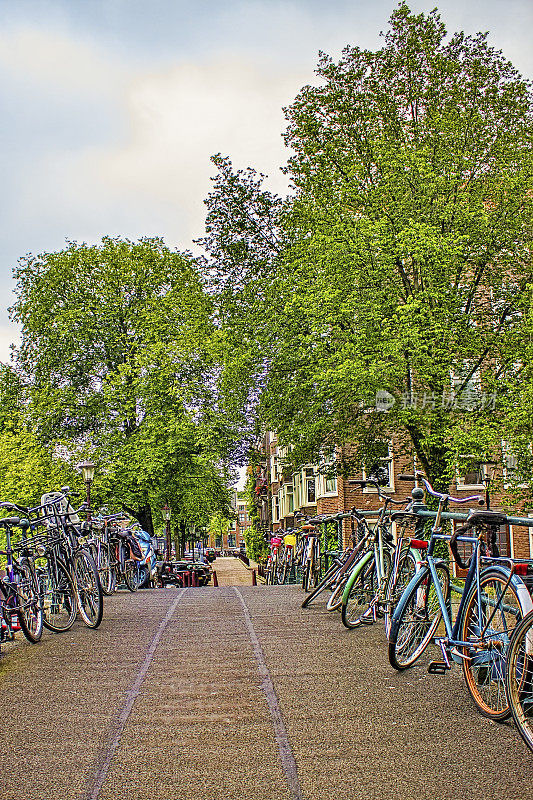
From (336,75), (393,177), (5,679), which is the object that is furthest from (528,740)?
(336,75)

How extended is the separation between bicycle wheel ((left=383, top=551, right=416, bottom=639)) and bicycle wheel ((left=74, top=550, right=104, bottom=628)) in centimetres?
332

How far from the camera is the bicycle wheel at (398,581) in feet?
24.0

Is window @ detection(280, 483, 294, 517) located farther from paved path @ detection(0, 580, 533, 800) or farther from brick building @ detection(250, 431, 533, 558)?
paved path @ detection(0, 580, 533, 800)

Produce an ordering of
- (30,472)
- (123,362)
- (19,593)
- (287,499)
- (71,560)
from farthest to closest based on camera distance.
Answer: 1. (287,499)
2. (123,362)
3. (30,472)
4. (71,560)
5. (19,593)

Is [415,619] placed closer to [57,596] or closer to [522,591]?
[522,591]

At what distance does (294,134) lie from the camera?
90.1ft

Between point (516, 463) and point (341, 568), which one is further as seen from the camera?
point (516, 463)

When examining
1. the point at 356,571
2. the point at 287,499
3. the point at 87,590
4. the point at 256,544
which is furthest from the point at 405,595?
the point at 256,544

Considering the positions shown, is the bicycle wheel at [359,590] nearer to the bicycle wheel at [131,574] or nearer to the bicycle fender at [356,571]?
the bicycle fender at [356,571]

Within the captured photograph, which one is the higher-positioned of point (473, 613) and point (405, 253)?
point (405, 253)

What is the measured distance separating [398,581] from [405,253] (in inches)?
624

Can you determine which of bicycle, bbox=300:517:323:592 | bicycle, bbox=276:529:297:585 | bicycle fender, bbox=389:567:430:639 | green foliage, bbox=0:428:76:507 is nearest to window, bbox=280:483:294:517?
green foliage, bbox=0:428:76:507

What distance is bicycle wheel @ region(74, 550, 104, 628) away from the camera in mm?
9531

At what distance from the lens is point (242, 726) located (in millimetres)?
5281
